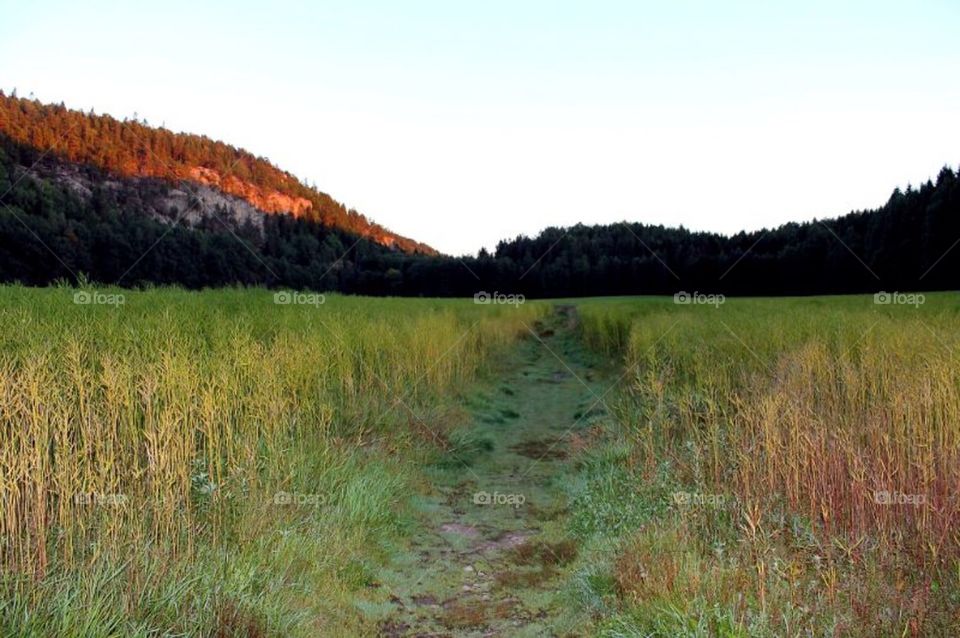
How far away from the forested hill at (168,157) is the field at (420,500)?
85.7m

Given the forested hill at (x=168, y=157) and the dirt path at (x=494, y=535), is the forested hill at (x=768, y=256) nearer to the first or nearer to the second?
the dirt path at (x=494, y=535)

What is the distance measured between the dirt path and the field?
0.03 metres

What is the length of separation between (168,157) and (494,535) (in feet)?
384

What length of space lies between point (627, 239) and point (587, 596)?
6420 centimetres

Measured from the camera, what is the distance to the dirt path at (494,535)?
3.96 metres

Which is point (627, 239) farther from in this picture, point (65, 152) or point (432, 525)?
point (65, 152)

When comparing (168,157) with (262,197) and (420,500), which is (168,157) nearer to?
(262,197)

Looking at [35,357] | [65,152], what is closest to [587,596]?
[35,357]

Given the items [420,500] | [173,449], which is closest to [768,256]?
[420,500]

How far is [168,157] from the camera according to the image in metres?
103

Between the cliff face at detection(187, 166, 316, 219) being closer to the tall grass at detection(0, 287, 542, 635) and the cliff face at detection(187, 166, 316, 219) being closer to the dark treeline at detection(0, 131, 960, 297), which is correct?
the dark treeline at detection(0, 131, 960, 297)

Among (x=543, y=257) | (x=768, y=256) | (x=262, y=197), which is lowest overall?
(x=768, y=256)

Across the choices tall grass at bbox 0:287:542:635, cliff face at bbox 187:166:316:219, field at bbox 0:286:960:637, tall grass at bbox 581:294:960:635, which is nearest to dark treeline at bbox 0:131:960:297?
tall grass at bbox 0:287:542:635

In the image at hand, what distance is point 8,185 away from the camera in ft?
182
